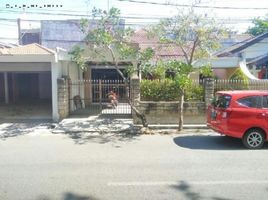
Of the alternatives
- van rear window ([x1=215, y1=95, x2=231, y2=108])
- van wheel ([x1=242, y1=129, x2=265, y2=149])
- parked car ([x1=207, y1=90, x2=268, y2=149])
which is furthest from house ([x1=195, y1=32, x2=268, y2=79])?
van wheel ([x1=242, y1=129, x2=265, y2=149])

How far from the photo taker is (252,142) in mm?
9945

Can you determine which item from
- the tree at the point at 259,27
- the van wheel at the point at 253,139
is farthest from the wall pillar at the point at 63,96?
the tree at the point at 259,27

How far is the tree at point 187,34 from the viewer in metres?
12.5

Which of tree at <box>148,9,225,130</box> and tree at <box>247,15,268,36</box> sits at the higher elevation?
tree at <box>247,15,268,36</box>

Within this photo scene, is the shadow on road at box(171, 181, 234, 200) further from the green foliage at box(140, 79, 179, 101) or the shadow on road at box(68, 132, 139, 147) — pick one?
the green foliage at box(140, 79, 179, 101)

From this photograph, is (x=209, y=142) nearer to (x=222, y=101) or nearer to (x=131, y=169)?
(x=222, y=101)

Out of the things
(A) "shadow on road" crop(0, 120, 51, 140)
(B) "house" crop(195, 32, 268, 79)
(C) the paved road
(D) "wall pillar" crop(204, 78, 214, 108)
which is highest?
(B) "house" crop(195, 32, 268, 79)

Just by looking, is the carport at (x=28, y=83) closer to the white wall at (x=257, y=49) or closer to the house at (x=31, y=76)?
the house at (x=31, y=76)

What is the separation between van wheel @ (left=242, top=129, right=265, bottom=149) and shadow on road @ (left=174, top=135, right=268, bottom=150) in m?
0.19

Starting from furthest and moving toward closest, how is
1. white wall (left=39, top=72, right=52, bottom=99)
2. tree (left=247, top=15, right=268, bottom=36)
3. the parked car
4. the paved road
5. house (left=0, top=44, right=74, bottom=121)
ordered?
tree (left=247, top=15, right=268, bottom=36)
white wall (left=39, top=72, right=52, bottom=99)
house (left=0, top=44, right=74, bottom=121)
the parked car
the paved road

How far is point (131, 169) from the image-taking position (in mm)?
7695

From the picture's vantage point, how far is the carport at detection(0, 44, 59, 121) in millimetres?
14797

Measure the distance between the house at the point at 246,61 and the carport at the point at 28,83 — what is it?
615 cm

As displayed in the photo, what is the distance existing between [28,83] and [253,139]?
17.6 metres
